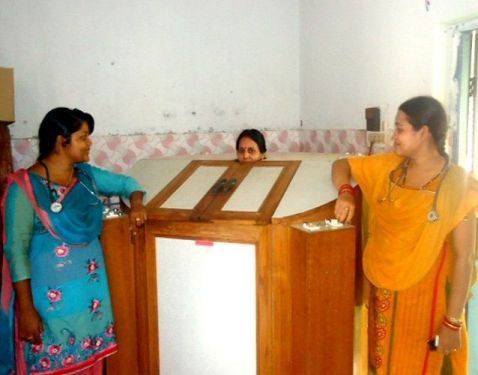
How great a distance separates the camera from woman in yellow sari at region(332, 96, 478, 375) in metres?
1.71

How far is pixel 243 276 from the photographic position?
6.36 ft

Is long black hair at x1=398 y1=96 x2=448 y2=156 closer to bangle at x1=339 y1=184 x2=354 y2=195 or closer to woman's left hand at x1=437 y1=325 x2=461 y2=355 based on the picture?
bangle at x1=339 y1=184 x2=354 y2=195

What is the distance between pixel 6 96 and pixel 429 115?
1.96m

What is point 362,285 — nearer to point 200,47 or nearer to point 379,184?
point 379,184

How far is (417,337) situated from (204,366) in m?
0.90

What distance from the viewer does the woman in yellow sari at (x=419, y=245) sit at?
5.61 feet

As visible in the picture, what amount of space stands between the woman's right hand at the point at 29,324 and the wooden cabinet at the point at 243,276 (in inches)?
15.0

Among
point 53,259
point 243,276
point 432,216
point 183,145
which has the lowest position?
point 243,276

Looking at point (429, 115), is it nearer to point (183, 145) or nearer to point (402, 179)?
point (402, 179)

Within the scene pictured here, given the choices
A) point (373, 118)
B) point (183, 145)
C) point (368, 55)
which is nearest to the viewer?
point (373, 118)

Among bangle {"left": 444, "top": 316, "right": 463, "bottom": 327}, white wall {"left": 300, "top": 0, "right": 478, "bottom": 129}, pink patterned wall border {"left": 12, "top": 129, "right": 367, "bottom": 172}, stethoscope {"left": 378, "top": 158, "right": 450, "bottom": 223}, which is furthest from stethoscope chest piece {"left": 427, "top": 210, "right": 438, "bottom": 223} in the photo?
pink patterned wall border {"left": 12, "top": 129, "right": 367, "bottom": 172}

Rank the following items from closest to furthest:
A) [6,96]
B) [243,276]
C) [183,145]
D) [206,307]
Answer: [243,276]
[206,307]
[6,96]
[183,145]

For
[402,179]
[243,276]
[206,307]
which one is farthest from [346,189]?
[206,307]

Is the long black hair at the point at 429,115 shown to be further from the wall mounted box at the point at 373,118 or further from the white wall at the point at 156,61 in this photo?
the white wall at the point at 156,61
